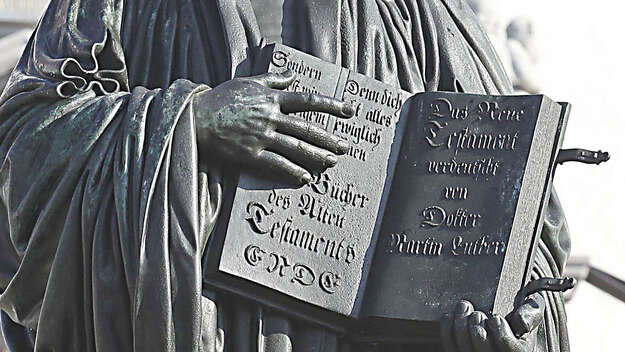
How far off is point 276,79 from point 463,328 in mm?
610

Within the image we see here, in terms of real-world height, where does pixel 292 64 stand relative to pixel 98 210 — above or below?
above

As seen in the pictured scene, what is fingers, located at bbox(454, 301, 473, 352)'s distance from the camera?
4.04 m

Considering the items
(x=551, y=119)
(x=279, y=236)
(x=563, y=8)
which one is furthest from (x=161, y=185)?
(x=563, y=8)

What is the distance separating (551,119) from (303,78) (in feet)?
1.63

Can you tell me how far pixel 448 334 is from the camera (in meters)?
4.07

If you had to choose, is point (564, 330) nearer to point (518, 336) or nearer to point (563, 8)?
point (518, 336)

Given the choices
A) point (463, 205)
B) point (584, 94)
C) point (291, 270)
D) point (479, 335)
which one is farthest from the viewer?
point (584, 94)

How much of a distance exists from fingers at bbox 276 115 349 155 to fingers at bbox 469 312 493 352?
0.44 metres

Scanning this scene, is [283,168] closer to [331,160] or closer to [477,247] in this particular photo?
[331,160]

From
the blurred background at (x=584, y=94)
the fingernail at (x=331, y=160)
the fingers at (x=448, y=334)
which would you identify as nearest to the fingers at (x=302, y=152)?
the fingernail at (x=331, y=160)

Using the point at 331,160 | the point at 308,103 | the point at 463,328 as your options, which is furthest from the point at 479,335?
the point at 308,103

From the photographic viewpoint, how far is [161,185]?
4051 mm

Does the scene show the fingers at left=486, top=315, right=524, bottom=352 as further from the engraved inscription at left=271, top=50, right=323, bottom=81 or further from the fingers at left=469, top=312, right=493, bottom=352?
the engraved inscription at left=271, top=50, right=323, bottom=81

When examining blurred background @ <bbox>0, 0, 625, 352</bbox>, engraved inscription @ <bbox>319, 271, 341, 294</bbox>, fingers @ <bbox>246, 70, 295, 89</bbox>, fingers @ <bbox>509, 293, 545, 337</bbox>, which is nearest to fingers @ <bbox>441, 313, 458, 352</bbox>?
fingers @ <bbox>509, 293, 545, 337</bbox>
